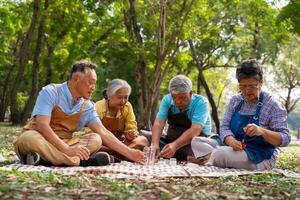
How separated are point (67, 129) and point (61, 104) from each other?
0.36 metres

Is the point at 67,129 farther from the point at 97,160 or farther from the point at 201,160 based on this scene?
the point at 201,160

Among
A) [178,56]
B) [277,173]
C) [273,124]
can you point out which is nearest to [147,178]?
[277,173]

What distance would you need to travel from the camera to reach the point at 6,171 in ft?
13.9

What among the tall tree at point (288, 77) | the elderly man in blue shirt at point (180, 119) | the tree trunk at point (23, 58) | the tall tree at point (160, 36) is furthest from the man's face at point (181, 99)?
the tall tree at point (288, 77)

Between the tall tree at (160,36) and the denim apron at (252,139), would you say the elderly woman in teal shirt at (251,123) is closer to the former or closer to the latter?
the denim apron at (252,139)

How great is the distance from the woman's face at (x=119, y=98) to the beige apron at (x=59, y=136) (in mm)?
758

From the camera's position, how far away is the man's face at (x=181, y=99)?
6.14m

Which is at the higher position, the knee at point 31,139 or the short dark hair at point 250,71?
the short dark hair at point 250,71

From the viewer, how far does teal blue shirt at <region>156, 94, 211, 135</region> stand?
249 inches

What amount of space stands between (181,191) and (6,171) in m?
1.67

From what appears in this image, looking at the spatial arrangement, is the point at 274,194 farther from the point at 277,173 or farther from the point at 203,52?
the point at 203,52

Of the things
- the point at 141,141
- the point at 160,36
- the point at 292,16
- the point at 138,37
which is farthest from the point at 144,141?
the point at 138,37

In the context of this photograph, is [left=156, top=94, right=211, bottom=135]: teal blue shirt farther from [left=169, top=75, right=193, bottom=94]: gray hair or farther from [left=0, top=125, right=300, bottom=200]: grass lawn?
[left=0, top=125, right=300, bottom=200]: grass lawn

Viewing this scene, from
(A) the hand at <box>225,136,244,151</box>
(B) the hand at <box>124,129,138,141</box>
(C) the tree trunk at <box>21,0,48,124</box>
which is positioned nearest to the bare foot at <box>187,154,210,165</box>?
(A) the hand at <box>225,136,244,151</box>
